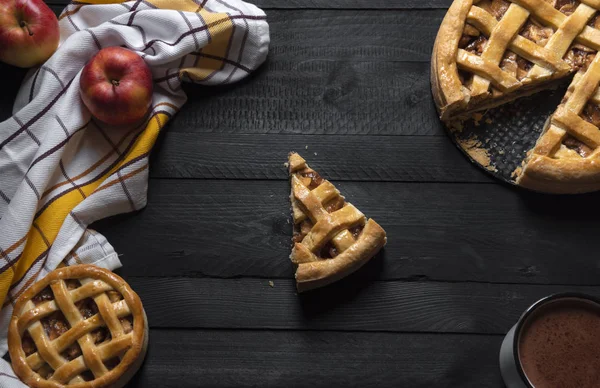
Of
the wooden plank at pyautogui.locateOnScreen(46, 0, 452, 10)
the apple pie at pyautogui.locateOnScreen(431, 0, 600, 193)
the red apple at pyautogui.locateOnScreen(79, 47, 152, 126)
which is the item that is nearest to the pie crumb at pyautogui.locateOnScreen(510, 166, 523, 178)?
the apple pie at pyautogui.locateOnScreen(431, 0, 600, 193)

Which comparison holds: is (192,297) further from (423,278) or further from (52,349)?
(423,278)

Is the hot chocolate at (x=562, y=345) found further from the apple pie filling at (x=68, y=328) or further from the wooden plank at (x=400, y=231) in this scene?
the apple pie filling at (x=68, y=328)

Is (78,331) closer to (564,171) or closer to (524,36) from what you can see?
(564,171)

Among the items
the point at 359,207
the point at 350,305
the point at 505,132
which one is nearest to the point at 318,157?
the point at 359,207

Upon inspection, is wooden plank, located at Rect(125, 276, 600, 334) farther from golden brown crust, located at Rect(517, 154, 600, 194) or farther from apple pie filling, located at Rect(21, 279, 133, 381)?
golden brown crust, located at Rect(517, 154, 600, 194)

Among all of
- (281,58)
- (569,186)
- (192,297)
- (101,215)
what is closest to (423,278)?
(569,186)
